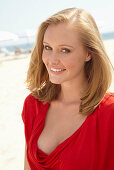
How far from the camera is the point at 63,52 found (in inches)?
67.8

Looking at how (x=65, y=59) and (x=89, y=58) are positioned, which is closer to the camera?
(x=65, y=59)

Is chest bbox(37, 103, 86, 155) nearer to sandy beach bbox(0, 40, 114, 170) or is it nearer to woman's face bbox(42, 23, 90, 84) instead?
woman's face bbox(42, 23, 90, 84)

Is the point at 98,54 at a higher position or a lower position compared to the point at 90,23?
lower

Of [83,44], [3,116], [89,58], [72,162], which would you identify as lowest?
[3,116]

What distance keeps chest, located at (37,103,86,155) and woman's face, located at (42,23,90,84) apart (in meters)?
0.34

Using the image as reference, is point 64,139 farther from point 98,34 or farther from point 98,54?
point 98,34

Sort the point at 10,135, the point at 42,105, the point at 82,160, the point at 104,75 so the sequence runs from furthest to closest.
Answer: the point at 10,135, the point at 42,105, the point at 104,75, the point at 82,160

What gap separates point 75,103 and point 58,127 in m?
0.24

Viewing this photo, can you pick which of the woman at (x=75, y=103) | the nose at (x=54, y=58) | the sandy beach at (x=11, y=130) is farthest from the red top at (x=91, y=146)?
the sandy beach at (x=11, y=130)

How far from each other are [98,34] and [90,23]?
10 cm

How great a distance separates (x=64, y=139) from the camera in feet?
6.10

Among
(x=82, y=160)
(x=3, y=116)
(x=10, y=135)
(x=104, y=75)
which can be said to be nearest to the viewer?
(x=82, y=160)

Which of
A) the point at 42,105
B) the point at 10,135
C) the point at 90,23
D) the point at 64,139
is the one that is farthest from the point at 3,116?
the point at 90,23

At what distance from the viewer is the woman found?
168cm
